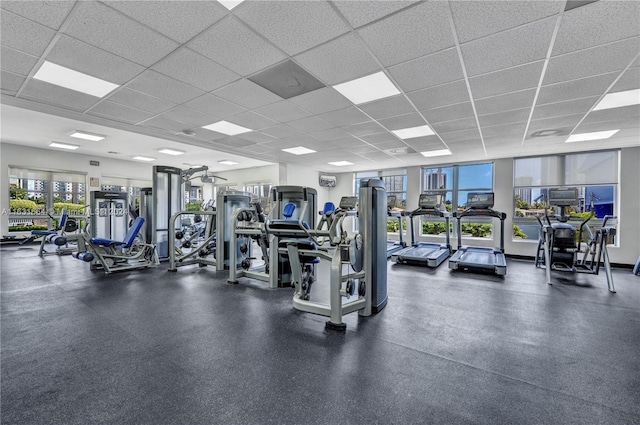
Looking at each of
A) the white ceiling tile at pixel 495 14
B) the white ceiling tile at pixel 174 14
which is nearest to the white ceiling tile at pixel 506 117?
the white ceiling tile at pixel 495 14

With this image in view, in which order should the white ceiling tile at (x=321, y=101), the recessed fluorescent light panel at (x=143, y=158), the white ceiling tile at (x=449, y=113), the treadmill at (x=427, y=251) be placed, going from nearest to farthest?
the white ceiling tile at (x=321, y=101) < the white ceiling tile at (x=449, y=113) < the treadmill at (x=427, y=251) < the recessed fluorescent light panel at (x=143, y=158)

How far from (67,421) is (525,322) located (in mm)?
3757

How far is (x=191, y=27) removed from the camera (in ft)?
8.13

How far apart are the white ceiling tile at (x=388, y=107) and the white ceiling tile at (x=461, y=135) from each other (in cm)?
171

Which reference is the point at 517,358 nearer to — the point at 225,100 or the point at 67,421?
the point at 67,421

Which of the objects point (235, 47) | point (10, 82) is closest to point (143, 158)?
point (10, 82)

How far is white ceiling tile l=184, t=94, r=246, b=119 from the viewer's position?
4.03 meters

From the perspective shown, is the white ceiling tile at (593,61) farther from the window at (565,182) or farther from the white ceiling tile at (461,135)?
the window at (565,182)

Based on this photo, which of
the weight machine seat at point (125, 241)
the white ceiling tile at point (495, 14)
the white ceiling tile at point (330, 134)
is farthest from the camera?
the white ceiling tile at point (330, 134)

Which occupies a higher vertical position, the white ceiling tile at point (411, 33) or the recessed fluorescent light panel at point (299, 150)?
the white ceiling tile at point (411, 33)

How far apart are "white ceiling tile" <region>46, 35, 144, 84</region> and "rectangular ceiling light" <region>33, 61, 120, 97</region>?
178mm

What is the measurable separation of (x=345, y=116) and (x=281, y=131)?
5.08ft

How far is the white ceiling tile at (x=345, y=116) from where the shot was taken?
444cm

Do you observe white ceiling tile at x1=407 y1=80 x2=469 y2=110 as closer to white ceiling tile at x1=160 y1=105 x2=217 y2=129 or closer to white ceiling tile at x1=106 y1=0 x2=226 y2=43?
white ceiling tile at x1=106 y1=0 x2=226 y2=43
